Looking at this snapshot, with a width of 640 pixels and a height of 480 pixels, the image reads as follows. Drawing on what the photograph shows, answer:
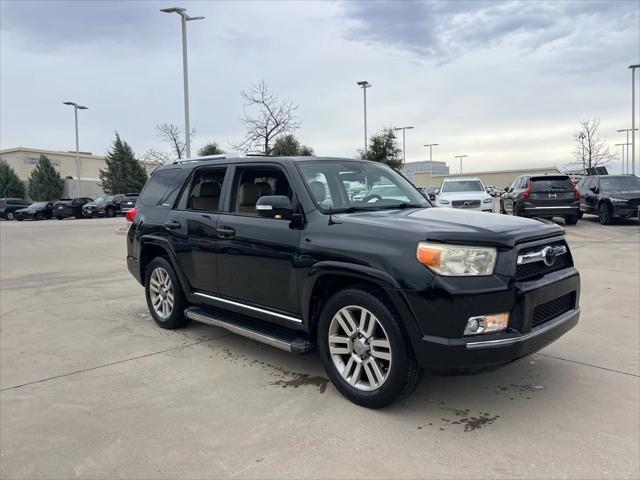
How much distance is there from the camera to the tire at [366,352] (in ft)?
10.8

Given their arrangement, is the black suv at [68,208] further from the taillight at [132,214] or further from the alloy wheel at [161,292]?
the alloy wheel at [161,292]

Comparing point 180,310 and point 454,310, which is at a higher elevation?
point 454,310

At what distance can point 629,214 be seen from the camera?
53.8ft

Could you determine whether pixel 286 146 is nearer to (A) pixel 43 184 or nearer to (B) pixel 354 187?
(B) pixel 354 187

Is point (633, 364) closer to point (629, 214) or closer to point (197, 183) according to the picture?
point (197, 183)

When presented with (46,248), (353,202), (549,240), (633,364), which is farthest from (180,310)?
(46,248)

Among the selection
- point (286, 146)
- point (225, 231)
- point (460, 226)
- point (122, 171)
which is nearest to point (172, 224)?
point (225, 231)

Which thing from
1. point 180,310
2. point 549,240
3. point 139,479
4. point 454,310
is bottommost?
point 139,479

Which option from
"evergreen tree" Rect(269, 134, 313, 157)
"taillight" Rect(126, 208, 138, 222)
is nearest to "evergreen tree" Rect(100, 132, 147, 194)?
"evergreen tree" Rect(269, 134, 313, 157)

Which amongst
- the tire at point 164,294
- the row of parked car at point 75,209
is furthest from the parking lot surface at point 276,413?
the row of parked car at point 75,209

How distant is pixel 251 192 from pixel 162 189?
5.17 ft

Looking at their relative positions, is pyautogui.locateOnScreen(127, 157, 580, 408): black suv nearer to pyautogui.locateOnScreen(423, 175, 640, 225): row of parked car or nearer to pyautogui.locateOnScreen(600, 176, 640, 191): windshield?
pyautogui.locateOnScreen(423, 175, 640, 225): row of parked car

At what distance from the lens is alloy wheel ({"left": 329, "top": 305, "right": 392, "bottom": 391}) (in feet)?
11.3

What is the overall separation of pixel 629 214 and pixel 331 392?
52.7 feet
